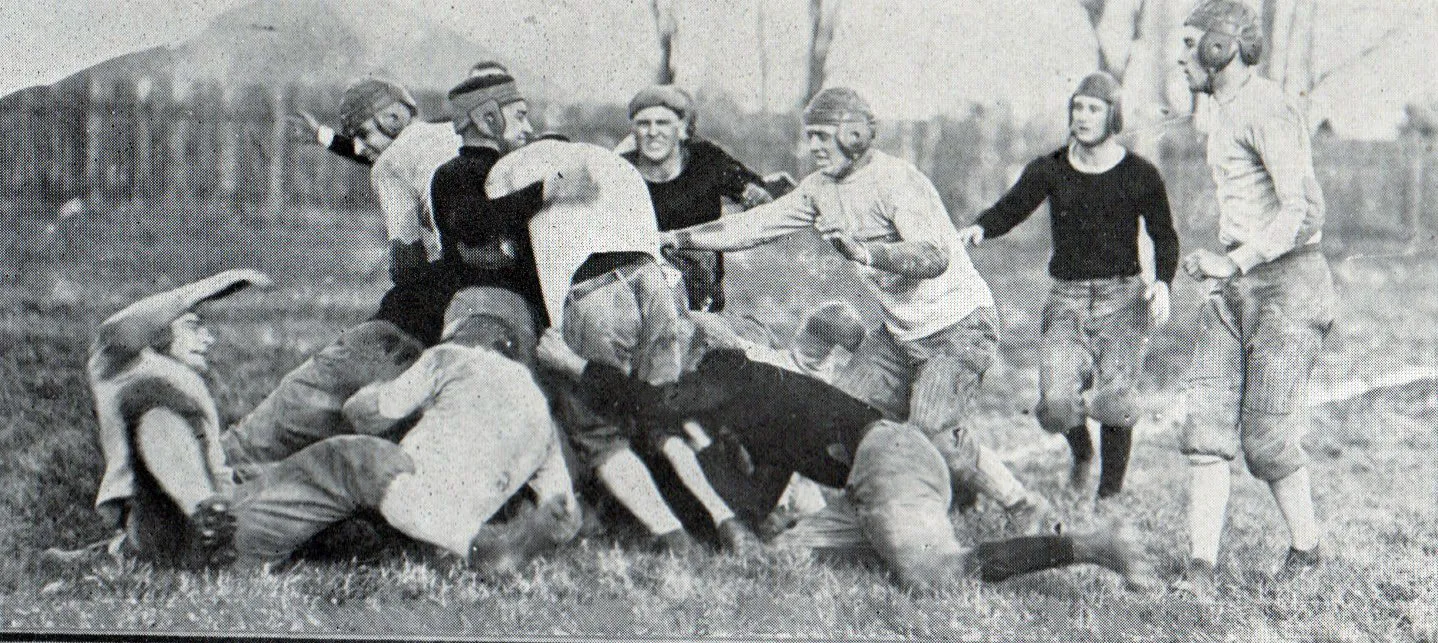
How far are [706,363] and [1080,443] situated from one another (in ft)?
4.21

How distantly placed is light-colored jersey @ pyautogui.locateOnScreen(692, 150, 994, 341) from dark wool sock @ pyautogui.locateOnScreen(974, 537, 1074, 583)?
0.74 m

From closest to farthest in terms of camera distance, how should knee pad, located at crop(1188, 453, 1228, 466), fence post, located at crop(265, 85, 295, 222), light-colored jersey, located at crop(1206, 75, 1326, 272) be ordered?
light-colored jersey, located at crop(1206, 75, 1326, 272) < knee pad, located at crop(1188, 453, 1228, 466) < fence post, located at crop(265, 85, 295, 222)

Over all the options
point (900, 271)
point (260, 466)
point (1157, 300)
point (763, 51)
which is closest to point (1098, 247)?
point (1157, 300)

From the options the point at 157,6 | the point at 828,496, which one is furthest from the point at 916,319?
the point at 157,6

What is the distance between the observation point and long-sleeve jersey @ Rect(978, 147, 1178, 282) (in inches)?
164

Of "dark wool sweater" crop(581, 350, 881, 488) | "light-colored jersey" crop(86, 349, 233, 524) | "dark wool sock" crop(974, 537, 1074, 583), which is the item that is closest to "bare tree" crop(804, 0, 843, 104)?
"dark wool sweater" crop(581, 350, 881, 488)

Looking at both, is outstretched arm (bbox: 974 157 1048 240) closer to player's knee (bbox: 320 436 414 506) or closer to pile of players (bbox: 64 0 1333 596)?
pile of players (bbox: 64 0 1333 596)

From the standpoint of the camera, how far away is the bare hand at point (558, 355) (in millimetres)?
4242

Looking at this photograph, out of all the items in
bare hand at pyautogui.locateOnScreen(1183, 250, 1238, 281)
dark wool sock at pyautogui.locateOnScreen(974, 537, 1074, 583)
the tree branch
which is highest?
the tree branch

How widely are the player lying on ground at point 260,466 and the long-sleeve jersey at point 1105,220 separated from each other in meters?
1.70

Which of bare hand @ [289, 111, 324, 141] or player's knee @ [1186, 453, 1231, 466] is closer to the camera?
player's knee @ [1186, 453, 1231, 466]

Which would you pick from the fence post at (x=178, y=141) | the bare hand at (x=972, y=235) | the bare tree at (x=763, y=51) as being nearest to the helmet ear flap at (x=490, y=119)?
the bare tree at (x=763, y=51)

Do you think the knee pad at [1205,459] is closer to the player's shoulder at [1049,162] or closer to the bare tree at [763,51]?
the player's shoulder at [1049,162]

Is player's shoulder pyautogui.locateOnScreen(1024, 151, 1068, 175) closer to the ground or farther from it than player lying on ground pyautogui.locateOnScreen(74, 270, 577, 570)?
farther from it
